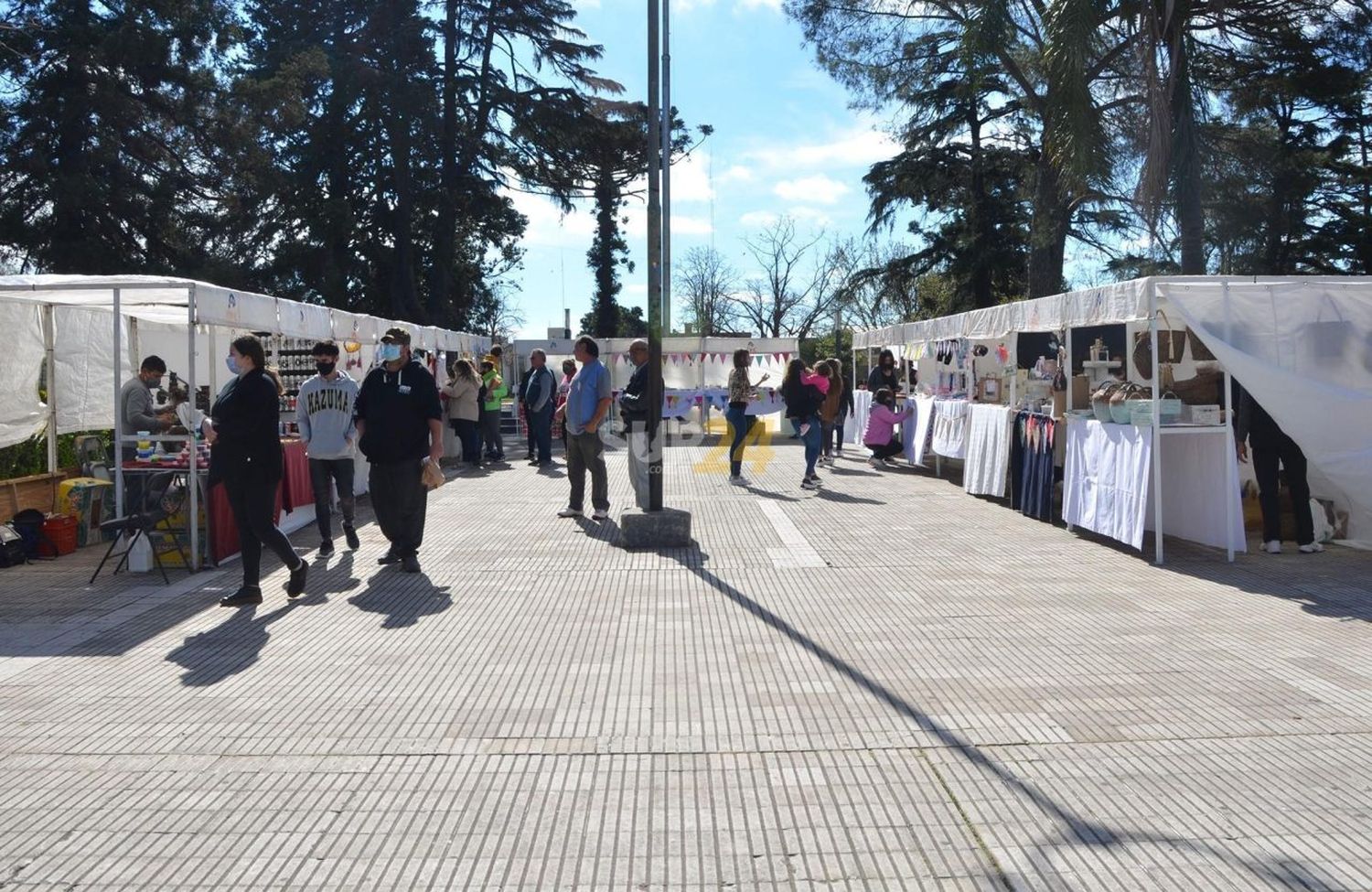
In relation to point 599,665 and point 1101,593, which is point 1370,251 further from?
point 599,665

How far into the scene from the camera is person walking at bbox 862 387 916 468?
17609mm

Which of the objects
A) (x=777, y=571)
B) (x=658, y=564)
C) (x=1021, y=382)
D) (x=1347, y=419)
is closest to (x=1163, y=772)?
(x=777, y=571)

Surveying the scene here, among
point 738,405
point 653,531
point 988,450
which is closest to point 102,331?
point 653,531

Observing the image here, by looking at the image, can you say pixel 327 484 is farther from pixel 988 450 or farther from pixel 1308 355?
pixel 1308 355

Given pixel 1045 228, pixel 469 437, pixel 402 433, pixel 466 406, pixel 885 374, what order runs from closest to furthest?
1. pixel 402 433
2. pixel 466 406
3. pixel 469 437
4. pixel 885 374
5. pixel 1045 228

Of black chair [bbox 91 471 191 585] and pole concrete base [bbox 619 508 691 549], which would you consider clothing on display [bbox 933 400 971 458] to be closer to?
pole concrete base [bbox 619 508 691 549]

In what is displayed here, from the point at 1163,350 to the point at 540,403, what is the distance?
32.4 feet

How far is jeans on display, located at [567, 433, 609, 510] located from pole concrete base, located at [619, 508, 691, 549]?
1.67m

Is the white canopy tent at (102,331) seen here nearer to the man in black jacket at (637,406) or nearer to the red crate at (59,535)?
the red crate at (59,535)

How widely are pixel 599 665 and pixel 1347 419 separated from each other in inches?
262

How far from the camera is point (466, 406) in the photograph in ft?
58.7

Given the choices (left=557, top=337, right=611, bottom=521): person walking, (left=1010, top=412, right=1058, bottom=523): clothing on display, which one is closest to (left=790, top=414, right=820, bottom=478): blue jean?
(left=1010, top=412, right=1058, bottom=523): clothing on display

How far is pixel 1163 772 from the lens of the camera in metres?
4.59

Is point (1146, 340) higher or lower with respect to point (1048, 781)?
higher
